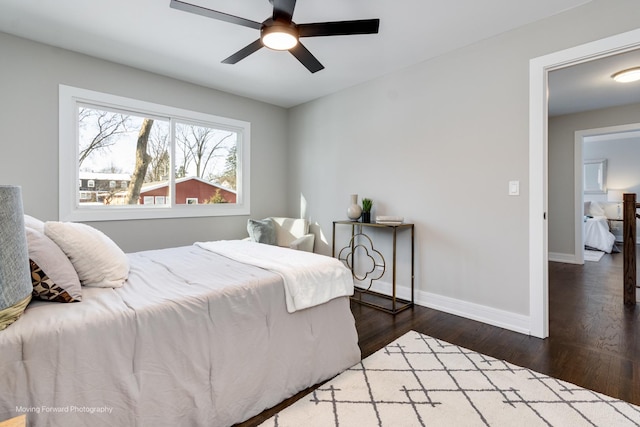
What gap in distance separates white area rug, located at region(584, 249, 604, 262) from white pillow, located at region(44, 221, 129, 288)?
22.7 feet

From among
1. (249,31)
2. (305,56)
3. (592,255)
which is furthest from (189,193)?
(592,255)

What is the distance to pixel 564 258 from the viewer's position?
5.24 m

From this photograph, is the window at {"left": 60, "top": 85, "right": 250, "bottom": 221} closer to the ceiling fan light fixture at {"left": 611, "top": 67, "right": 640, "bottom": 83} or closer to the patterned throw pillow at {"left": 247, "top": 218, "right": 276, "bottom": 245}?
the patterned throw pillow at {"left": 247, "top": 218, "right": 276, "bottom": 245}

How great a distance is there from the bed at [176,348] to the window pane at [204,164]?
1939mm

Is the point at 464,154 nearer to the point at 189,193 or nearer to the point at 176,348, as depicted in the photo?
the point at 176,348

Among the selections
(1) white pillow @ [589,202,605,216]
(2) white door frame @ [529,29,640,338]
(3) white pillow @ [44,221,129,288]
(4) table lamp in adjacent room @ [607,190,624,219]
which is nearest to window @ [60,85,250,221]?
(3) white pillow @ [44,221,129,288]

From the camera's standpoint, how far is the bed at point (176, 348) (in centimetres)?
102

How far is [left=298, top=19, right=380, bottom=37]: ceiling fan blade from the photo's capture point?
1.89 metres

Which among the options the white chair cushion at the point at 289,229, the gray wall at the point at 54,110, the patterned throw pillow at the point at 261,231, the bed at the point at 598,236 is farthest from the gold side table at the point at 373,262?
the bed at the point at 598,236

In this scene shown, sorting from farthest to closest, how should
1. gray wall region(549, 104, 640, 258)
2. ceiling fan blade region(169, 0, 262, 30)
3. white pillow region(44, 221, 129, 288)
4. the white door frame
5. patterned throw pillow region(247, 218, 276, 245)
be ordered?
gray wall region(549, 104, 640, 258) < patterned throw pillow region(247, 218, 276, 245) < the white door frame < ceiling fan blade region(169, 0, 262, 30) < white pillow region(44, 221, 129, 288)

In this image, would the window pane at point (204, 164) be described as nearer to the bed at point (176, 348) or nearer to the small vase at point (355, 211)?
the small vase at point (355, 211)

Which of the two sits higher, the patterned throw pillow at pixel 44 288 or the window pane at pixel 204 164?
the window pane at pixel 204 164

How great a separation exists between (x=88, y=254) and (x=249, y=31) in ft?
7.10

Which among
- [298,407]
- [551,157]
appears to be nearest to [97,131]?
[298,407]
